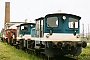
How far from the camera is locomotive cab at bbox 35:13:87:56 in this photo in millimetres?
12477

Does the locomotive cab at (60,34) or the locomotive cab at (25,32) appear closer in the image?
the locomotive cab at (60,34)

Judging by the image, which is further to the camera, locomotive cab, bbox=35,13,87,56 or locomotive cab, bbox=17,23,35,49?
locomotive cab, bbox=17,23,35,49

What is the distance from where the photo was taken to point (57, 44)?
12156mm

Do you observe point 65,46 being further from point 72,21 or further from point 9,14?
point 9,14

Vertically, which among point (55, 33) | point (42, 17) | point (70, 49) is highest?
point (42, 17)

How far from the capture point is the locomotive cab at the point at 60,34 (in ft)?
40.9

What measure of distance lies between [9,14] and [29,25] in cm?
4363

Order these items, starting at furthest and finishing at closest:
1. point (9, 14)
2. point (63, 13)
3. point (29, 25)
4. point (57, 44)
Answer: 1. point (9, 14)
2. point (29, 25)
3. point (63, 13)
4. point (57, 44)

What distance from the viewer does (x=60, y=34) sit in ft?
42.1

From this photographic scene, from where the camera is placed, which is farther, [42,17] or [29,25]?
[29,25]

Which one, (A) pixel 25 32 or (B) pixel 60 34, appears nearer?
(B) pixel 60 34

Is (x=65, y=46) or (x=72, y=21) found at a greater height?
(x=72, y=21)

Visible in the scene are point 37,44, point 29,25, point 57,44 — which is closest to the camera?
point 57,44

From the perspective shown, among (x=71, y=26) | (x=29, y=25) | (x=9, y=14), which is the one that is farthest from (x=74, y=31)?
(x=9, y=14)
